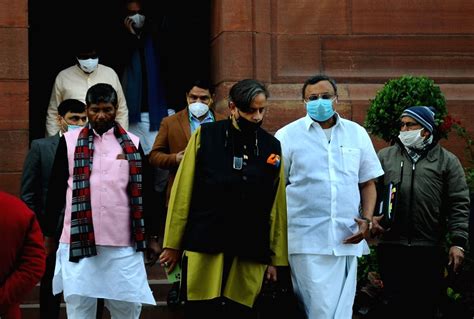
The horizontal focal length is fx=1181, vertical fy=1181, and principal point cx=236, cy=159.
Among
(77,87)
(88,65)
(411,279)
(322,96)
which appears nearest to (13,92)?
(77,87)

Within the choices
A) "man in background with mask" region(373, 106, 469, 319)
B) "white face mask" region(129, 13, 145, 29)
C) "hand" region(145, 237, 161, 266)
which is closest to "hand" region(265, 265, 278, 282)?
"hand" region(145, 237, 161, 266)

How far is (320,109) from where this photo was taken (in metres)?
8.66

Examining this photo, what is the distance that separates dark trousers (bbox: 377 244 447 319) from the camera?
924 centimetres

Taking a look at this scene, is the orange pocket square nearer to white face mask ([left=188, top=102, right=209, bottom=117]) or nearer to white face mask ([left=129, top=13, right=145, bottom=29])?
white face mask ([left=188, top=102, right=209, bottom=117])

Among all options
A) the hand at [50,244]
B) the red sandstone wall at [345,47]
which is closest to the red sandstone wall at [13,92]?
the red sandstone wall at [345,47]

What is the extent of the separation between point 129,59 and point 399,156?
387 centimetres

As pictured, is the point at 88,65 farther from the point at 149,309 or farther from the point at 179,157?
the point at 149,309

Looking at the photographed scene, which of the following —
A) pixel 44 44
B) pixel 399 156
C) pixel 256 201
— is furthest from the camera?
pixel 44 44

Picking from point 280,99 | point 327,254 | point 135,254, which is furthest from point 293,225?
point 280,99

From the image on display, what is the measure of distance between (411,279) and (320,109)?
1621mm

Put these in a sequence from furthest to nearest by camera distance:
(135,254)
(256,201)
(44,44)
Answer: (44,44)
(135,254)
(256,201)

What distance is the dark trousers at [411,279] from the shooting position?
9242mm

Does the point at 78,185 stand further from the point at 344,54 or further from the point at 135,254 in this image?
the point at 344,54

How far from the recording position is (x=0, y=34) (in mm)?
11688
